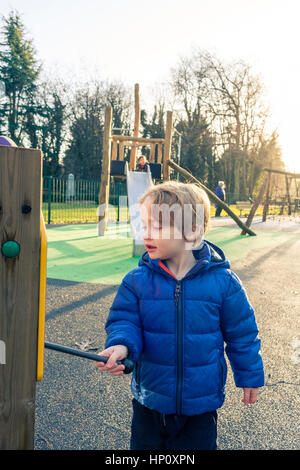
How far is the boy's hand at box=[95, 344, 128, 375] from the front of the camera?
1.37m

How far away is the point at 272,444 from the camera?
2.10 meters

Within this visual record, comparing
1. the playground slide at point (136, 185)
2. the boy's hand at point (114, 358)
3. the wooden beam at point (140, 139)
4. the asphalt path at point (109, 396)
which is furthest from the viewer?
the wooden beam at point (140, 139)

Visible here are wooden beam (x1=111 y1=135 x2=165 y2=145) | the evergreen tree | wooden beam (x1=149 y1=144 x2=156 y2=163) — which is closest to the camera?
wooden beam (x1=111 y1=135 x2=165 y2=145)

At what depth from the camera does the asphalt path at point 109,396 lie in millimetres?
2129

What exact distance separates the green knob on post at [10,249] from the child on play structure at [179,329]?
0.53m

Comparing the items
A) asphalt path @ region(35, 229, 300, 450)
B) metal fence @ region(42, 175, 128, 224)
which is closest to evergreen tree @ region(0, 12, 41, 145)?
metal fence @ region(42, 175, 128, 224)

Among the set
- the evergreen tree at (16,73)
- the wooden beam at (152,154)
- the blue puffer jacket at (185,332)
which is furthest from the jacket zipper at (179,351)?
the evergreen tree at (16,73)

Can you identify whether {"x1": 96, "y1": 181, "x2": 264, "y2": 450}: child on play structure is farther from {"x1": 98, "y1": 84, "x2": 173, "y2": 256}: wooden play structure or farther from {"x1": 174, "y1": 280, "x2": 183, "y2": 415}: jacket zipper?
{"x1": 98, "y1": 84, "x2": 173, "y2": 256}: wooden play structure

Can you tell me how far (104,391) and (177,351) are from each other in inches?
51.1

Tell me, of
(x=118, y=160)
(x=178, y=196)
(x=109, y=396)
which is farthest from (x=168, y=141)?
(x=178, y=196)

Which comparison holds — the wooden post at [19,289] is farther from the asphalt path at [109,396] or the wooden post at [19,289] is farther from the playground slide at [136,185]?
the playground slide at [136,185]

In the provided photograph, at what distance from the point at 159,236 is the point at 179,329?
0.38 m

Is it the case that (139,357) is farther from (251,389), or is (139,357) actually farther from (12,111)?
(12,111)

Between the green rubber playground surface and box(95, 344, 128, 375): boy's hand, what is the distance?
448cm
